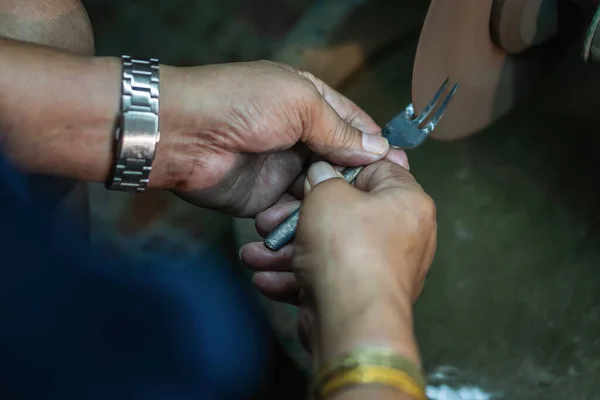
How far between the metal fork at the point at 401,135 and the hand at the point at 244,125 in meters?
0.02

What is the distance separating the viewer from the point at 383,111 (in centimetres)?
124

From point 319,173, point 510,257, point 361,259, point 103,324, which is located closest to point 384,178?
point 319,173

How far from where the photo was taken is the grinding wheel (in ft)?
3.02

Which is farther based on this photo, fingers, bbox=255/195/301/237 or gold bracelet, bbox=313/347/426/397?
fingers, bbox=255/195/301/237

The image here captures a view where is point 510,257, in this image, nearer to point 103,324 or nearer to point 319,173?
point 319,173

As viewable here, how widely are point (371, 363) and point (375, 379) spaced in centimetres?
1

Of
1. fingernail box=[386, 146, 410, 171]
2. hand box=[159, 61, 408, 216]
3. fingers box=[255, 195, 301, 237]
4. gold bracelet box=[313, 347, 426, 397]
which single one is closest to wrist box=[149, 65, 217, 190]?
hand box=[159, 61, 408, 216]

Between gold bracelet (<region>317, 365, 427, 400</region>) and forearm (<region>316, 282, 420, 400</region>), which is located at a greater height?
forearm (<region>316, 282, 420, 400</region>)

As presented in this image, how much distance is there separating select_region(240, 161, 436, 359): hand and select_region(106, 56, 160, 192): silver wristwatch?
188 millimetres

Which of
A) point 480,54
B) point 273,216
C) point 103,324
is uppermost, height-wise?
point 480,54

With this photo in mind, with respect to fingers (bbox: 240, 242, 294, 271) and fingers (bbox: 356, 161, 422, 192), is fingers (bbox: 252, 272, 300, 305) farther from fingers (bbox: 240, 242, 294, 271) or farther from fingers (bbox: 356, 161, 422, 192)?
fingers (bbox: 356, 161, 422, 192)

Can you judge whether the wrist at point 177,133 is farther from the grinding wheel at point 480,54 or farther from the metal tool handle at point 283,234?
the grinding wheel at point 480,54

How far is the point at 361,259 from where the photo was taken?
0.55 meters

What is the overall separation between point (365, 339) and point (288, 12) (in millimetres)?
1048
